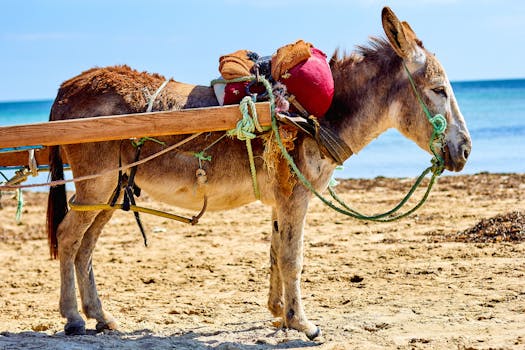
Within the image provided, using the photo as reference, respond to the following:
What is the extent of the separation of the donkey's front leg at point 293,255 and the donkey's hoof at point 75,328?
1579mm

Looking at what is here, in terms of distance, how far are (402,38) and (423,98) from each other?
452 millimetres

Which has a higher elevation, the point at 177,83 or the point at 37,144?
the point at 177,83

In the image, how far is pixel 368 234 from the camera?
8.77 meters

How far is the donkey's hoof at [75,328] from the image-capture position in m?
5.34

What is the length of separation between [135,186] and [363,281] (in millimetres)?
2563

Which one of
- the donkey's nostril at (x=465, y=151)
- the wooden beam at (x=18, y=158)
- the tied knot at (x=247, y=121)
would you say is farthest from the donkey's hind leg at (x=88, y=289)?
the donkey's nostril at (x=465, y=151)

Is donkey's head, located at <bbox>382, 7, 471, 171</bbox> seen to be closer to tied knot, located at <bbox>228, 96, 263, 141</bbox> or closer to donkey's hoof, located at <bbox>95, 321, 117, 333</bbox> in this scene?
tied knot, located at <bbox>228, 96, 263, 141</bbox>

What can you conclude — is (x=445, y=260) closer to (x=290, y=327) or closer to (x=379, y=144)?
(x=290, y=327)

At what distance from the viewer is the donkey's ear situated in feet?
15.8

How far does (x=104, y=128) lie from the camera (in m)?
4.46

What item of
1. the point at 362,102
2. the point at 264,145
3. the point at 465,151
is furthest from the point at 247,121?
the point at 465,151

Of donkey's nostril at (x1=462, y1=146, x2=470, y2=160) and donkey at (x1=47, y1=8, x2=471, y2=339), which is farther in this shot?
donkey at (x1=47, y1=8, x2=471, y2=339)

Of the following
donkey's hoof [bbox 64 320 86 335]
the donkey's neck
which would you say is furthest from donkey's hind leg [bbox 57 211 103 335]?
the donkey's neck

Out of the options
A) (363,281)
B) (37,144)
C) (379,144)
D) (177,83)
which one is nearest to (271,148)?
(177,83)
